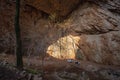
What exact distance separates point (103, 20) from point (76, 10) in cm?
248

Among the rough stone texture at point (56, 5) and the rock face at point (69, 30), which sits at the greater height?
the rough stone texture at point (56, 5)

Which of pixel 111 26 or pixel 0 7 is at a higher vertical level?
pixel 0 7

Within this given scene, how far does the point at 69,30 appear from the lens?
579 inches

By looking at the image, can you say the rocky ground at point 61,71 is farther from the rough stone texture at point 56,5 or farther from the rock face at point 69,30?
the rough stone texture at point 56,5

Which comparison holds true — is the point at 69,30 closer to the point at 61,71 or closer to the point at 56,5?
the point at 56,5

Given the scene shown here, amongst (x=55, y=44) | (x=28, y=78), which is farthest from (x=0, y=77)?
(x=55, y=44)

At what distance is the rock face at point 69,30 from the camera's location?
13109 mm

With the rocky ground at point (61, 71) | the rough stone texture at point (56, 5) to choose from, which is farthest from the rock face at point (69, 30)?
the rocky ground at point (61, 71)

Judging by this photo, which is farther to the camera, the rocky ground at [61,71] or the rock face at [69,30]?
the rock face at [69,30]

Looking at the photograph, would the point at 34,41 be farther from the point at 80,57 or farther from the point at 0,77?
the point at 0,77

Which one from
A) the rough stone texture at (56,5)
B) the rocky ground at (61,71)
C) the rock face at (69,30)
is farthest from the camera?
the rough stone texture at (56,5)

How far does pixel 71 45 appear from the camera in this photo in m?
14.4

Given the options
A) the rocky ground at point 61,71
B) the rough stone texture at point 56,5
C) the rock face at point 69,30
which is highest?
the rough stone texture at point 56,5

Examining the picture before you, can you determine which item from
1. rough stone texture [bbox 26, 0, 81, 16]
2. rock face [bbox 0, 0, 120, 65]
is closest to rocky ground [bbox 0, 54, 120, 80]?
rock face [bbox 0, 0, 120, 65]
